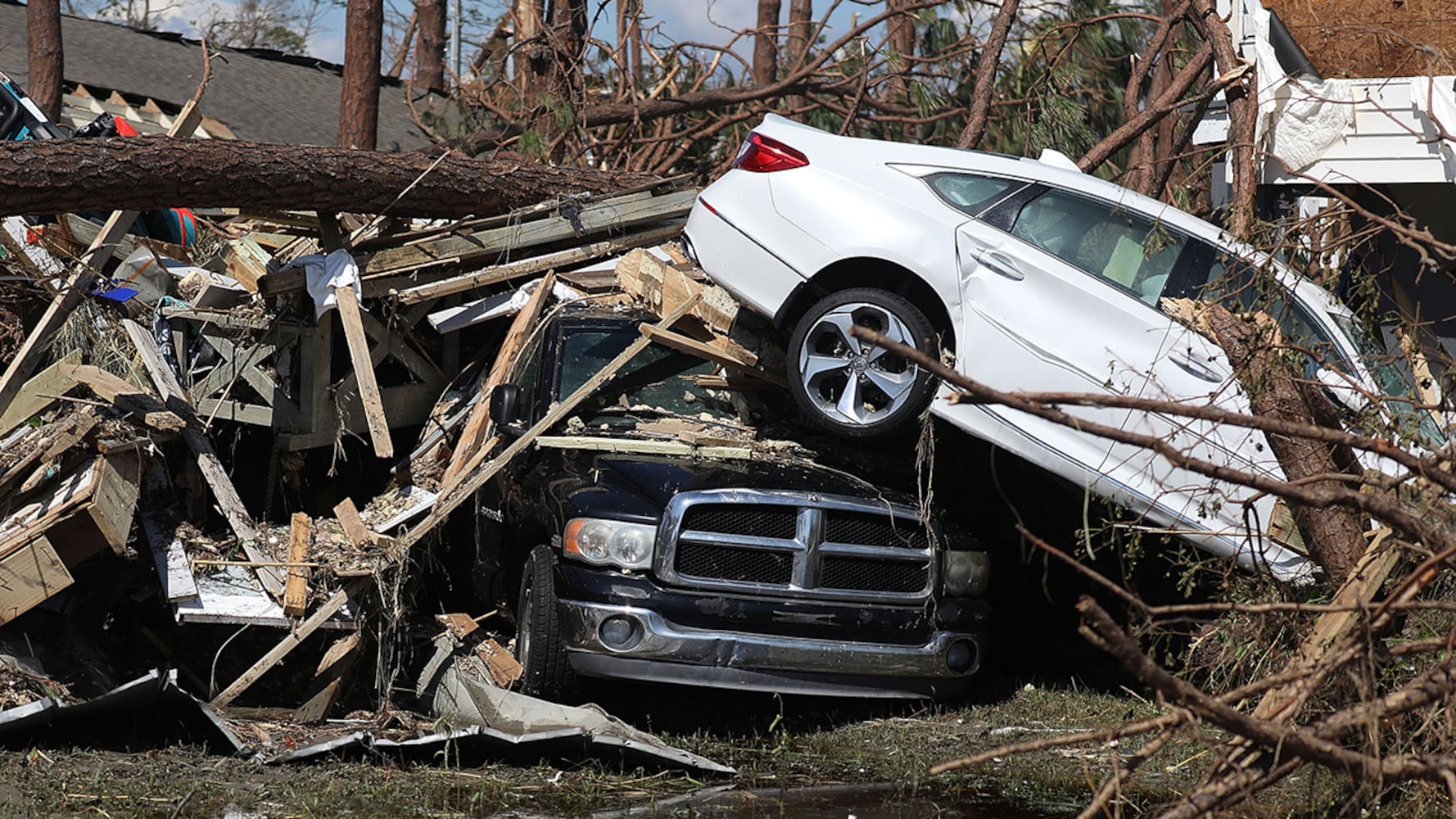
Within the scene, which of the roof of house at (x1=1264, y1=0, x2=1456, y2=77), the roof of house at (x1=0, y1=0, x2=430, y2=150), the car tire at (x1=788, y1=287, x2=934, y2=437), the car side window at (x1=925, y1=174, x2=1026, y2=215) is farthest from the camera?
the roof of house at (x1=0, y1=0, x2=430, y2=150)

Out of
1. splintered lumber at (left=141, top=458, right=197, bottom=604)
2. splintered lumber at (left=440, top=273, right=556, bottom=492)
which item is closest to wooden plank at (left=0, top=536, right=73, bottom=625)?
splintered lumber at (left=141, top=458, right=197, bottom=604)

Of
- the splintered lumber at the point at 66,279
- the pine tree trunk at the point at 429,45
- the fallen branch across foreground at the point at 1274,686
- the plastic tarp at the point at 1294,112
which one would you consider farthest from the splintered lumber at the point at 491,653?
the pine tree trunk at the point at 429,45

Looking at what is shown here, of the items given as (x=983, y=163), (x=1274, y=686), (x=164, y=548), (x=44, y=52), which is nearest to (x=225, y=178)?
(x=164, y=548)

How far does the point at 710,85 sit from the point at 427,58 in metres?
11.6

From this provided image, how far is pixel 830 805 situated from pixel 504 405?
2777mm

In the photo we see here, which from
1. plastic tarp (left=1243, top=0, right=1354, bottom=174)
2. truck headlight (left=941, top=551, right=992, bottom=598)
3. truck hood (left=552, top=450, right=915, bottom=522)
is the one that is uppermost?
plastic tarp (left=1243, top=0, right=1354, bottom=174)

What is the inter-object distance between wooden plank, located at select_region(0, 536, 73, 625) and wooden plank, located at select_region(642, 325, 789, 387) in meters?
3.07

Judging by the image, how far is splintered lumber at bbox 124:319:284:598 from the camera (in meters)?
7.08

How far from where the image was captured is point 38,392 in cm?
779

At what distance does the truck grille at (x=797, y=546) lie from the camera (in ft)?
21.0

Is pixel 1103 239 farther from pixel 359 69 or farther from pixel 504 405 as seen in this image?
pixel 359 69

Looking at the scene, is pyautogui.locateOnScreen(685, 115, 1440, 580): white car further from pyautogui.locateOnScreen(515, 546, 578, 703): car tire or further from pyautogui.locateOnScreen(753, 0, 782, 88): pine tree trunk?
pyautogui.locateOnScreen(753, 0, 782, 88): pine tree trunk

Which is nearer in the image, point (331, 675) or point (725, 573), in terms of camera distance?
point (725, 573)

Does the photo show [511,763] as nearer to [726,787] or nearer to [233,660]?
[726,787]
